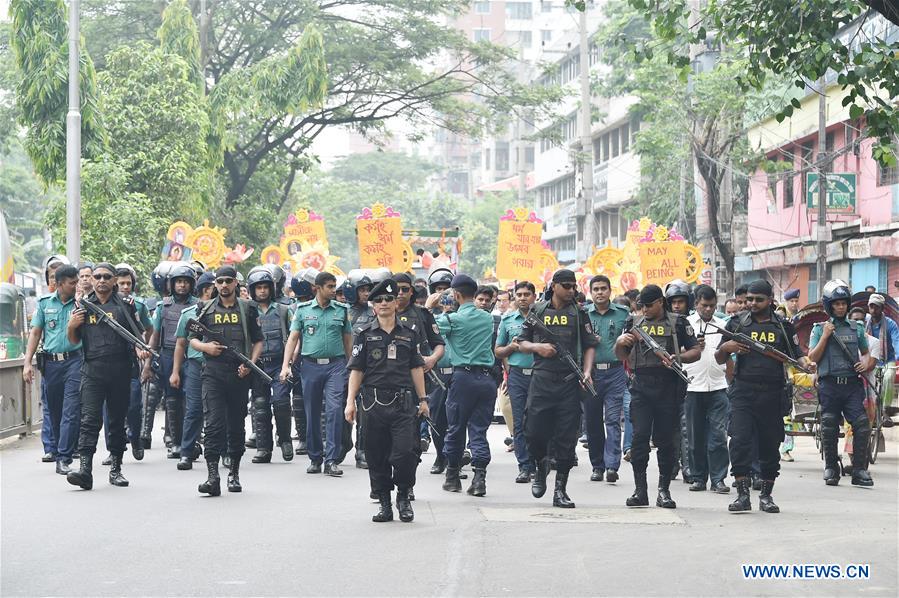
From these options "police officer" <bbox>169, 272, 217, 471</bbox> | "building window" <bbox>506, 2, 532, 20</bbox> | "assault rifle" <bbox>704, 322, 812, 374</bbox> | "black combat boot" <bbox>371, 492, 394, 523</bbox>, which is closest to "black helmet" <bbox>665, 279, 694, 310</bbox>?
"assault rifle" <bbox>704, 322, 812, 374</bbox>

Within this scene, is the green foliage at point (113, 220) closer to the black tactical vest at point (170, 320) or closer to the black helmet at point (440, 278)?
the black tactical vest at point (170, 320)

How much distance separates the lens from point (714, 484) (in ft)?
41.2

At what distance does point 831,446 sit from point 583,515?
3733mm

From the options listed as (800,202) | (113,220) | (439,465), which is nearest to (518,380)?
(439,465)

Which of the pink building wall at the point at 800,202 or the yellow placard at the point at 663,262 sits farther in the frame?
the pink building wall at the point at 800,202

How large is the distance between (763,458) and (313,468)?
435 centimetres

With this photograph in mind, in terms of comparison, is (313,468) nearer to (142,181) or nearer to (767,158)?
(142,181)

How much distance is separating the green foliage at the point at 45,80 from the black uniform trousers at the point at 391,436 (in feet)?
52.8

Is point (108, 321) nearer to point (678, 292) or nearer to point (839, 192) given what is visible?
point (678, 292)

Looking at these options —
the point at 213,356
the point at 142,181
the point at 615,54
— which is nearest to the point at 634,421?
the point at 213,356

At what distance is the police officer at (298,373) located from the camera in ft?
49.1

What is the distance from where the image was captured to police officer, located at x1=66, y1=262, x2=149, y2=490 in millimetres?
11578

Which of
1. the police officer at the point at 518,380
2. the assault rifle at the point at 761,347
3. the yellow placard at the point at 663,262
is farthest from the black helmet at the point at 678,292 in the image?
the yellow placard at the point at 663,262

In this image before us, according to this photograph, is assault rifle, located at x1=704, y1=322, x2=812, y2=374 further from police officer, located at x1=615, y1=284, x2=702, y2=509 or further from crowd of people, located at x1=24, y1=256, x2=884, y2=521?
police officer, located at x1=615, y1=284, x2=702, y2=509
